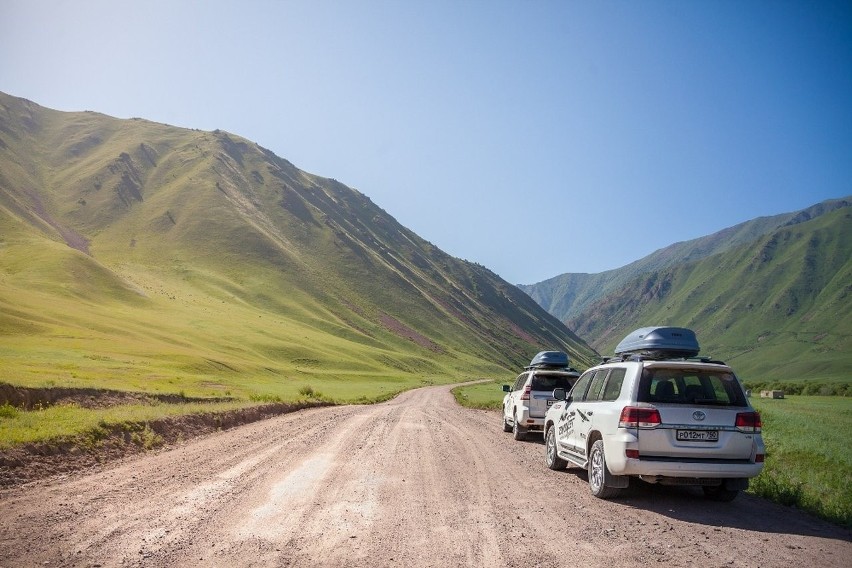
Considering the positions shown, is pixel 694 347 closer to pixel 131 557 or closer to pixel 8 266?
pixel 131 557

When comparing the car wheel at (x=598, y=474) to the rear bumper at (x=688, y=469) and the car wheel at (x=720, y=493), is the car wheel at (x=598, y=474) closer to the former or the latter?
the rear bumper at (x=688, y=469)

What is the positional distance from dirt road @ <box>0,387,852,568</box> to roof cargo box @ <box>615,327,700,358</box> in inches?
99.7

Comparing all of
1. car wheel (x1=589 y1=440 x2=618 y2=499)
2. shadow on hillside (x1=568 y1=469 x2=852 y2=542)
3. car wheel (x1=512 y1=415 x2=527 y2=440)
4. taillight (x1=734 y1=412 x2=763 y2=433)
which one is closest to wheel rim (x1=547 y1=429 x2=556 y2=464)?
shadow on hillside (x1=568 y1=469 x2=852 y2=542)

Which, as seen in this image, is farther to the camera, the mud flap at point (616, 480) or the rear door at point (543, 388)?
the rear door at point (543, 388)

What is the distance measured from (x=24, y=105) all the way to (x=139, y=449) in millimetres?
232010

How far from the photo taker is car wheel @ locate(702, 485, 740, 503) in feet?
30.3

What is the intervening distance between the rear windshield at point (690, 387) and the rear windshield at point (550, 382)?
29.4 feet

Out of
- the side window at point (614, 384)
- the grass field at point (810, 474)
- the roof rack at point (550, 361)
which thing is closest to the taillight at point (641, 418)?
the side window at point (614, 384)

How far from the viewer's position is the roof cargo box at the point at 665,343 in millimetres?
10227

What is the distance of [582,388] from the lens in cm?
1186

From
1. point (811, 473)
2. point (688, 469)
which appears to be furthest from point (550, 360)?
point (688, 469)

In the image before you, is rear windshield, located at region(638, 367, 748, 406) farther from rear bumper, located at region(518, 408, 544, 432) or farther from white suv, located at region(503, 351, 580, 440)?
rear bumper, located at region(518, 408, 544, 432)

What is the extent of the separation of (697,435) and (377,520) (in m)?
5.14

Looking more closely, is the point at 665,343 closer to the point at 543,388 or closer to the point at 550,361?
the point at 543,388
